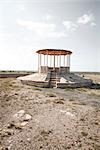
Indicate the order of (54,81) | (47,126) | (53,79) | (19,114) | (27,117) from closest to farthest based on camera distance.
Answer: (47,126)
(27,117)
(19,114)
(54,81)
(53,79)

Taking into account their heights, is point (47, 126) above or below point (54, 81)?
below

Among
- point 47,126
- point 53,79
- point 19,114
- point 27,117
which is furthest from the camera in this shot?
point 53,79

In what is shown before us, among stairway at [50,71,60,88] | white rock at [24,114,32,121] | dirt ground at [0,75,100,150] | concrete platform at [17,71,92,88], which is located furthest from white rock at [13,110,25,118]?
stairway at [50,71,60,88]

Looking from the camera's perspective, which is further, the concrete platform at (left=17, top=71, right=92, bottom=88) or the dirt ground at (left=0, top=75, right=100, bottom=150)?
the concrete platform at (left=17, top=71, right=92, bottom=88)

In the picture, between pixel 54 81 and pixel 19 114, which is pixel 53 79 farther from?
pixel 19 114

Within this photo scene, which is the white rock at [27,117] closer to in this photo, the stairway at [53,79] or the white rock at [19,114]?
the white rock at [19,114]

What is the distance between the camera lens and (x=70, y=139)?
1034cm

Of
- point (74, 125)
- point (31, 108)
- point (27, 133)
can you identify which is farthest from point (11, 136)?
point (31, 108)

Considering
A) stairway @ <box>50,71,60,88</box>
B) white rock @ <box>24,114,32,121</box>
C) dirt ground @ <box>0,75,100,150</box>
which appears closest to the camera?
dirt ground @ <box>0,75,100,150</box>

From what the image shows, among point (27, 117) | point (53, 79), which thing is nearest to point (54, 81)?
point (53, 79)

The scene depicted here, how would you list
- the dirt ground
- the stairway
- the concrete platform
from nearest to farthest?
1. the dirt ground
2. the concrete platform
3. the stairway

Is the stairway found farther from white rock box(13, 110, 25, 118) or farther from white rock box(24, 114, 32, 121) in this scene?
white rock box(24, 114, 32, 121)

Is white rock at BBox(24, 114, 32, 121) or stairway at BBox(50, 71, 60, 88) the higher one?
stairway at BBox(50, 71, 60, 88)

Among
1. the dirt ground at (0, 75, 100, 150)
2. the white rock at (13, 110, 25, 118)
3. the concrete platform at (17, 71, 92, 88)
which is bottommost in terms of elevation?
the dirt ground at (0, 75, 100, 150)
